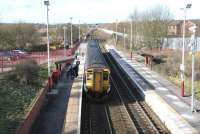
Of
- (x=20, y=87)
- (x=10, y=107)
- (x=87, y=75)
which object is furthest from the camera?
(x=20, y=87)

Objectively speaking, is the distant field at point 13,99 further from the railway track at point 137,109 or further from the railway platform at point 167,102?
the railway platform at point 167,102

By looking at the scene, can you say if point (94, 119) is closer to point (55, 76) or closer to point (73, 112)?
point (73, 112)

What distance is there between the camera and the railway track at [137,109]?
1998 cm

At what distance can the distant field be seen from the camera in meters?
18.8

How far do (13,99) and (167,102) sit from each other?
978 centimetres

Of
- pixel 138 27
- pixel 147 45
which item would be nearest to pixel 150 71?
pixel 147 45

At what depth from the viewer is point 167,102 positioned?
2383 centimetres

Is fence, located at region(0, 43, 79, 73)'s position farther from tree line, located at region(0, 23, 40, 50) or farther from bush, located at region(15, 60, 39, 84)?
tree line, located at region(0, 23, 40, 50)

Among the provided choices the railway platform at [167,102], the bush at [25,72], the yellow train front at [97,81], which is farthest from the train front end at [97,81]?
the bush at [25,72]

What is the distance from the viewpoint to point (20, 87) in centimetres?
2770

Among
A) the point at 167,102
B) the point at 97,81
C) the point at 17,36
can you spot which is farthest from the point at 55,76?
the point at 17,36

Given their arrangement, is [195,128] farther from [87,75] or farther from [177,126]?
[87,75]

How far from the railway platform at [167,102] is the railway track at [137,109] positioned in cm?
36

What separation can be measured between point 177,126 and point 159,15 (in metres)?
51.7
